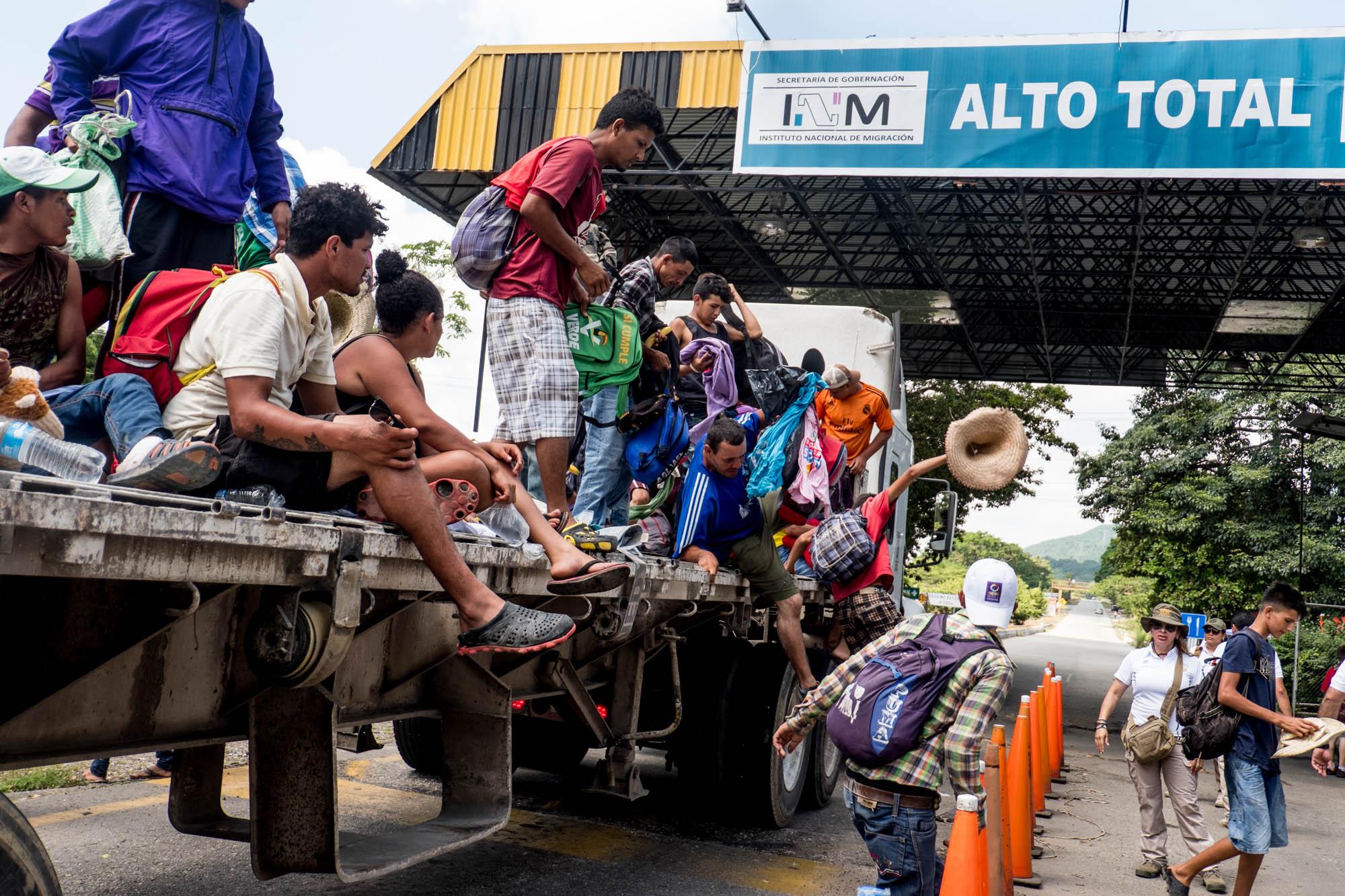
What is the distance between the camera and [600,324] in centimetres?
555

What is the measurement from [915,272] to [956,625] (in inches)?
776

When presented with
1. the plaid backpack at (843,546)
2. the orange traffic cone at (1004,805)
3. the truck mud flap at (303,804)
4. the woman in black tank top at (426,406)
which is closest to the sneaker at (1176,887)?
the orange traffic cone at (1004,805)

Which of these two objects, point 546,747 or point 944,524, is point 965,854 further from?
point 944,524

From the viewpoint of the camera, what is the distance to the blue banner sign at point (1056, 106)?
10.8 m

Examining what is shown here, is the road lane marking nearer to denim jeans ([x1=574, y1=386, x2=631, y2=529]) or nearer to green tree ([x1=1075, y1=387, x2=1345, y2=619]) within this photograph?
denim jeans ([x1=574, y1=386, x2=631, y2=529])

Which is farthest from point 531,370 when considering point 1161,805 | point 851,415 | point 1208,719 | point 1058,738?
point 1058,738

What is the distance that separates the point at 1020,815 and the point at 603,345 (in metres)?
3.57

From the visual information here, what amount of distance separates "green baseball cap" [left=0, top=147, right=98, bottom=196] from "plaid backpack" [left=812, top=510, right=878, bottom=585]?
4.96 meters

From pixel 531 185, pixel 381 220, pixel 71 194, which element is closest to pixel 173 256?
Result: pixel 71 194

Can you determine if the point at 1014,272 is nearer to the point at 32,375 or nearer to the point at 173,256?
the point at 173,256

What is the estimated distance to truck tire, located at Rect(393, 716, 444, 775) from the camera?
279 inches

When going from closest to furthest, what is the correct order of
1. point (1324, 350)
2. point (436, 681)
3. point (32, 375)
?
1. point (32, 375)
2. point (436, 681)
3. point (1324, 350)

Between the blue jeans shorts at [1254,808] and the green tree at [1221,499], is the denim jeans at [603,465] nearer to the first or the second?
the blue jeans shorts at [1254,808]

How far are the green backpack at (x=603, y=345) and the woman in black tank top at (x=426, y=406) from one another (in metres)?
1.23
